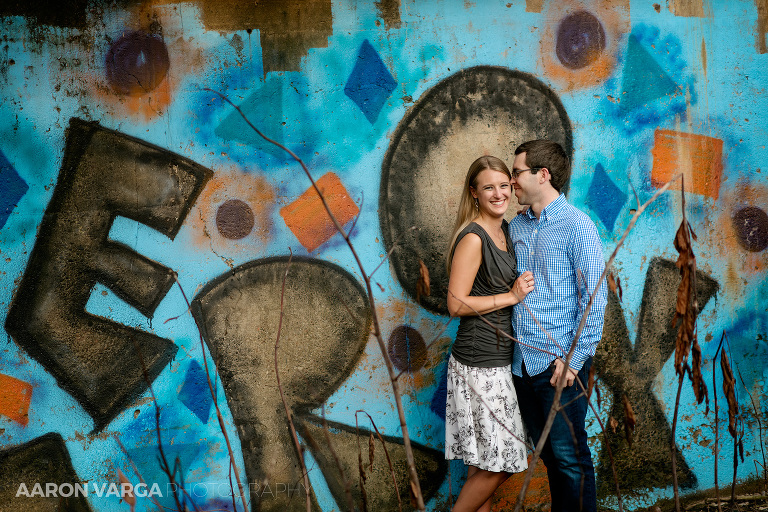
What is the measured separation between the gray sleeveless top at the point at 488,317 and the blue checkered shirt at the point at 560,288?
0.07 meters

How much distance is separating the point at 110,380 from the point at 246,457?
0.78m

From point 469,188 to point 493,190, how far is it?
132 millimetres

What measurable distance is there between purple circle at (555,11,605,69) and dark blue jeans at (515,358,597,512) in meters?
1.56

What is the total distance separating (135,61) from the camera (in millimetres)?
2613

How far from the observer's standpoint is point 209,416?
271 centimetres

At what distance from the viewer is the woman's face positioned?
2.30 meters

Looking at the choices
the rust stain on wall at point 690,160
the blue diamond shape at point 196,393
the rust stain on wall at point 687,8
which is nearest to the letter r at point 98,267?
the blue diamond shape at point 196,393

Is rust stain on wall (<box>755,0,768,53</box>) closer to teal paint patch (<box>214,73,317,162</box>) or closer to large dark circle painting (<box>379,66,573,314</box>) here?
large dark circle painting (<box>379,66,573,314</box>)

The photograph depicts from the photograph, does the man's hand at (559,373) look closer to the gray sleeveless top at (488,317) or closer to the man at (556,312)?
the man at (556,312)

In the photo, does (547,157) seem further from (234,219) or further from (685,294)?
(234,219)

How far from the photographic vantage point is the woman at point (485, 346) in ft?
7.36

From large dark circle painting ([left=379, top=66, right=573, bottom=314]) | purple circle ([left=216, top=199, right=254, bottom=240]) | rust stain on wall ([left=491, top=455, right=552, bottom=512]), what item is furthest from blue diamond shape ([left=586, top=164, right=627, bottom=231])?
purple circle ([left=216, top=199, right=254, bottom=240])

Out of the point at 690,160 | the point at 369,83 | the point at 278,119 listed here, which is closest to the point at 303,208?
the point at 278,119

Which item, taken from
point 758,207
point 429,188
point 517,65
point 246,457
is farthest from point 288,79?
point 758,207
